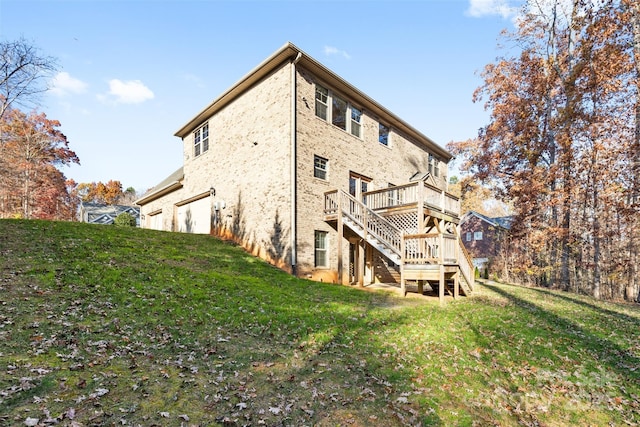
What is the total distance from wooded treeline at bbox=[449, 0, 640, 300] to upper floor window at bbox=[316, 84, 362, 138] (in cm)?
1145

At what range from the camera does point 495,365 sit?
5984 mm

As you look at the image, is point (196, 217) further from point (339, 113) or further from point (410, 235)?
point (410, 235)

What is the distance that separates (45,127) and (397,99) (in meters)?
34.1

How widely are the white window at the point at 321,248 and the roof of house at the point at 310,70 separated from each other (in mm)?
6800

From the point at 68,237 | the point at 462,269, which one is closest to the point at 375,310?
the point at 462,269

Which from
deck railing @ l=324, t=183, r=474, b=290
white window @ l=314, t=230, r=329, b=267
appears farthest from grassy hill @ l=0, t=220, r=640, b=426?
white window @ l=314, t=230, r=329, b=267

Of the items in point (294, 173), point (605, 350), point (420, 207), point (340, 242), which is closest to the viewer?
point (605, 350)

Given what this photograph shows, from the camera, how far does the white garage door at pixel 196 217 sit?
18125mm

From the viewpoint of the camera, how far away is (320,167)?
14.6m

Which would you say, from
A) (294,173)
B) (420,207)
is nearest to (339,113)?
(294,173)

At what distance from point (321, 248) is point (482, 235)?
2762 cm

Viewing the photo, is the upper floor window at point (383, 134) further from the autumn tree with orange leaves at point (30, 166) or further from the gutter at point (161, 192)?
the autumn tree with orange leaves at point (30, 166)

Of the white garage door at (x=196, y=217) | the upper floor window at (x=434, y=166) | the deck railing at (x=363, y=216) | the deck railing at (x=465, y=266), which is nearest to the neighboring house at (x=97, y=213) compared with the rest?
the white garage door at (x=196, y=217)

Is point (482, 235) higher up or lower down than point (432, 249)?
higher up
